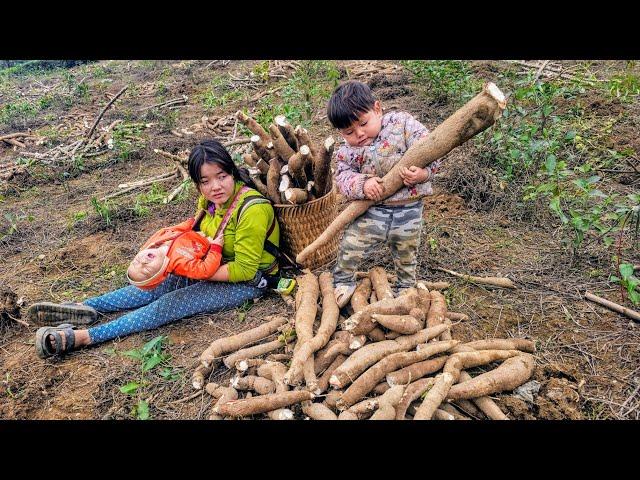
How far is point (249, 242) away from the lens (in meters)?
2.88

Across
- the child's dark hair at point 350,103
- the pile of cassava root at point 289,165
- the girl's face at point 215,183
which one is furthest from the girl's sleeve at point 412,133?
the girl's face at point 215,183

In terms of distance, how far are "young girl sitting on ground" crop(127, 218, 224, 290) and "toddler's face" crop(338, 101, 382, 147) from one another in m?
1.17

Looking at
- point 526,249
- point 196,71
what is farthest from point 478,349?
point 196,71

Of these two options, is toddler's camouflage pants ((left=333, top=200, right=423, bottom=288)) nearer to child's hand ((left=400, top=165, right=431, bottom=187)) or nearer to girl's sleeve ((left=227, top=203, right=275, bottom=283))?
child's hand ((left=400, top=165, right=431, bottom=187))

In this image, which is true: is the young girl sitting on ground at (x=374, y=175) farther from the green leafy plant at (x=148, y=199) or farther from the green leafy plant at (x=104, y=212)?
the green leafy plant at (x=104, y=212)

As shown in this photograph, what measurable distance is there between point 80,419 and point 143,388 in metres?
0.36

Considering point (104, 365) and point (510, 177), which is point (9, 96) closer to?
point (104, 365)

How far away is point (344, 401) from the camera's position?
2049mm

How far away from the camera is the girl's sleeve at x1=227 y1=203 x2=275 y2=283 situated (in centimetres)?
285

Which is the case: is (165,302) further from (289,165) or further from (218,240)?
(289,165)

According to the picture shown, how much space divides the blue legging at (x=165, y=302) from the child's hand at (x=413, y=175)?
1.40m

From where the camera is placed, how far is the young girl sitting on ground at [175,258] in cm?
273

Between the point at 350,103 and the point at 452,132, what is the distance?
567 millimetres

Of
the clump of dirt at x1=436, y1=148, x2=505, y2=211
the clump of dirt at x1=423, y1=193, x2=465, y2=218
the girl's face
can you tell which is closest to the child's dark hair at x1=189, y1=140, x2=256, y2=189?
the girl's face
